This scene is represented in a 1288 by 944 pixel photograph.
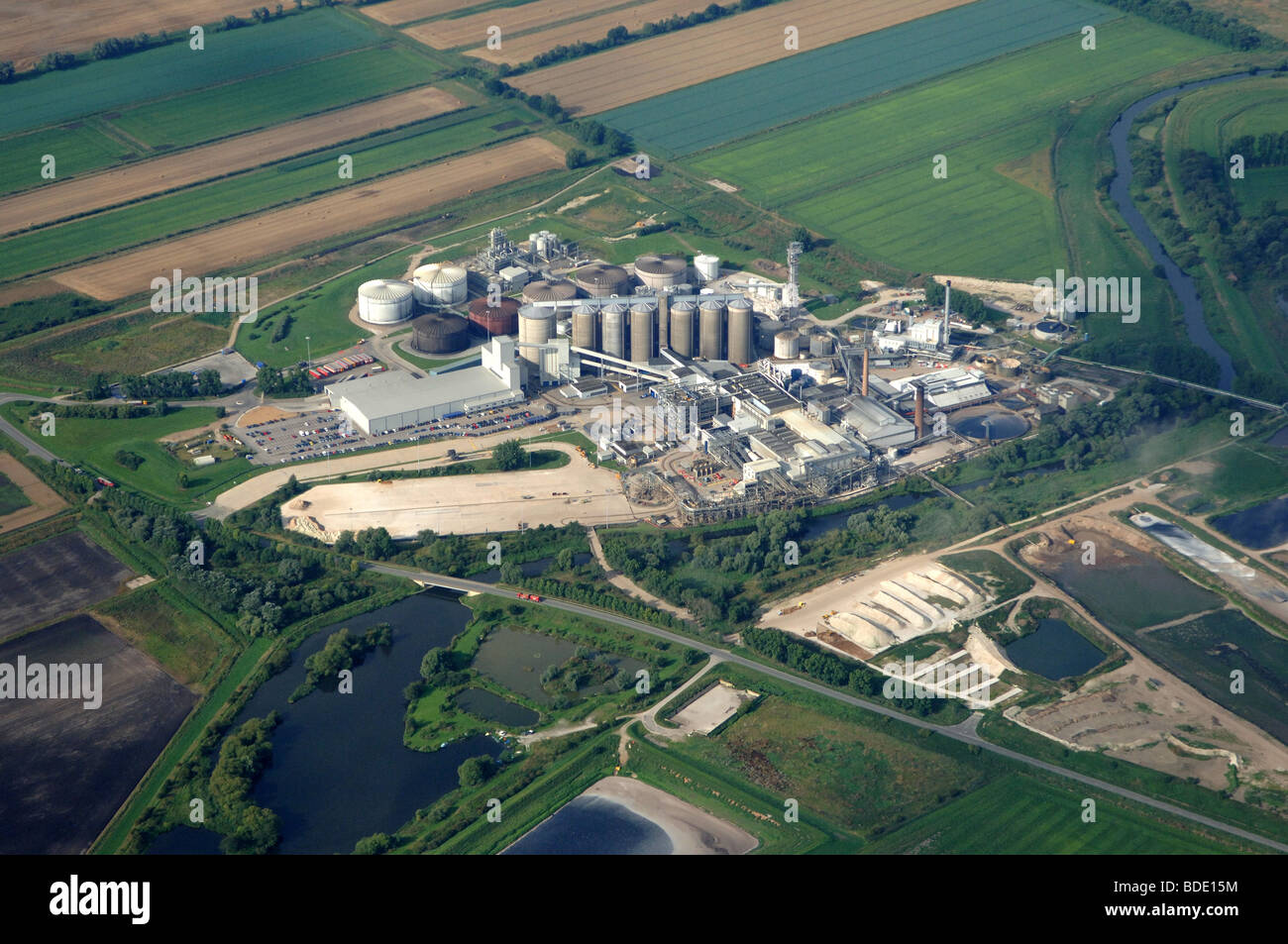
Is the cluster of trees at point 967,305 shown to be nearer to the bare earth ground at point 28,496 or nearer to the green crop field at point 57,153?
the bare earth ground at point 28,496

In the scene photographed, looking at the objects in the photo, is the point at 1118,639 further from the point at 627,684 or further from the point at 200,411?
the point at 200,411

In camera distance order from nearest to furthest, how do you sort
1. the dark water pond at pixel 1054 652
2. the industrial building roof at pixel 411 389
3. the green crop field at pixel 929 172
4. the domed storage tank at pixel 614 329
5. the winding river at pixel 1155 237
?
the dark water pond at pixel 1054 652 < the industrial building roof at pixel 411 389 < the domed storage tank at pixel 614 329 < the winding river at pixel 1155 237 < the green crop field at pixel 929 172

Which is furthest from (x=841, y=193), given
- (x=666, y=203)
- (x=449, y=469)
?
(x=449, y=469)

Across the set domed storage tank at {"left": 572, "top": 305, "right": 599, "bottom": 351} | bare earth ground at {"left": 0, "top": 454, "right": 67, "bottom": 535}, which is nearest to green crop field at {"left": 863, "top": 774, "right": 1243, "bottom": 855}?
domed storage tank at {"left": 572, "top": 305, "right": 599, "bottom": 351}

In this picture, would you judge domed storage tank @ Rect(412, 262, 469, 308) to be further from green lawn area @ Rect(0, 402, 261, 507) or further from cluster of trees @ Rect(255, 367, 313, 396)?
green lawn area @ Rect(0, 402, 261, 507)

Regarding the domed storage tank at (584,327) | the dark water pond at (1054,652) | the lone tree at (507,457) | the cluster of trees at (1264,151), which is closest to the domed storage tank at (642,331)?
the domed storage tank at (584,327)

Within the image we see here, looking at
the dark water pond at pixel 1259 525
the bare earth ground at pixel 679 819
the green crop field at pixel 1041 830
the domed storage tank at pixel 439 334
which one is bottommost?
the bare earth ground at pixel 679 819
